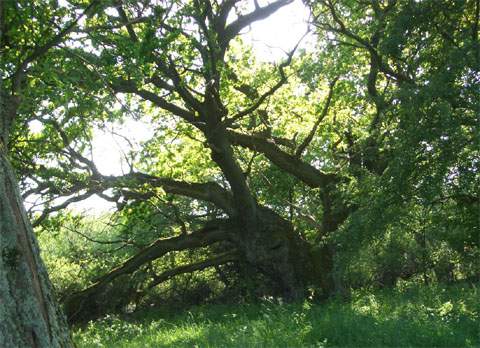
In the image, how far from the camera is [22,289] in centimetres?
463

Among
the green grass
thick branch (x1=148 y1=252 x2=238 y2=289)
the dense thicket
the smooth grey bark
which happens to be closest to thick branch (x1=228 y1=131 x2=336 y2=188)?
the dense thicket

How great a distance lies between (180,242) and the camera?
650 inches

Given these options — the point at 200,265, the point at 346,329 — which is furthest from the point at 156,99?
the point at 346,329

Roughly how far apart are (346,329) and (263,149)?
24.6 feet

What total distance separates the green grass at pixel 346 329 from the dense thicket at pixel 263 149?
1317 mm

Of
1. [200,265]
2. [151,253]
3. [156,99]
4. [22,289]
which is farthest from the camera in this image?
[200,265]

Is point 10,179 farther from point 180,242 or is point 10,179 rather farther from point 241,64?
point 241,64

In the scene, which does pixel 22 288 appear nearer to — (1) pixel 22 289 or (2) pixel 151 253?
(1) pixel 22 289

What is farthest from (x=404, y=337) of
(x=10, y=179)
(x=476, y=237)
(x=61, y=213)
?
(x=61, y=213)

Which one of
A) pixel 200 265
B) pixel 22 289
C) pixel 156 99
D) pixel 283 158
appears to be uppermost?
pixel 156 99

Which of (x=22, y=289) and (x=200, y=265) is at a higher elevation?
(x=200, y=265)

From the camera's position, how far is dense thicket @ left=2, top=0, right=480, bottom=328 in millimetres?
9734

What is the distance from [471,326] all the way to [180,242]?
29.5ft

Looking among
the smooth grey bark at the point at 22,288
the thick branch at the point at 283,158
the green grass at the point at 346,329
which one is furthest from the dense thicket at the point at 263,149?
the smooth grey bark at the point at 22,288
